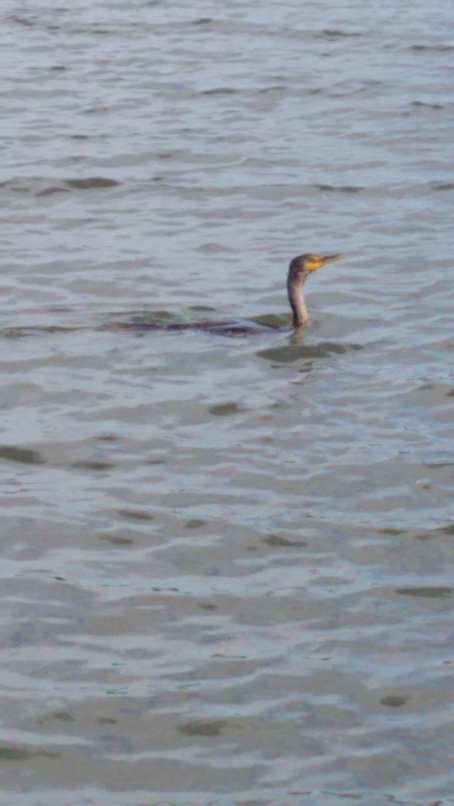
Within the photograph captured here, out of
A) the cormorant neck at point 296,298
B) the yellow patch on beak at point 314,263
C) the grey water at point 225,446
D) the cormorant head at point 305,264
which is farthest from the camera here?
the yellow patch on beak at point 314,263

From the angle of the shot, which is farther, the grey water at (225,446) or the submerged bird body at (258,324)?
the submerged bird body at (258,324)

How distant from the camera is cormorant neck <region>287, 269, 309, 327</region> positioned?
11.5 metres

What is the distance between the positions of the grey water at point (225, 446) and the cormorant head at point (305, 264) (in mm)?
280

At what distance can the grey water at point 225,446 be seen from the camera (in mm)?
6926

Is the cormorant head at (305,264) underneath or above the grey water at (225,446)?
above

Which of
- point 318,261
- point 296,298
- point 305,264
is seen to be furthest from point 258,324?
point 318,261

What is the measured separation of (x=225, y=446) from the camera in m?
9.62

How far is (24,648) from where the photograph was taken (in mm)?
7500

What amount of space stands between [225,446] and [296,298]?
212cm

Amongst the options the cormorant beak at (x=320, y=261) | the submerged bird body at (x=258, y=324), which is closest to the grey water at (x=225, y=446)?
the submerged bird body at (x=258, y=324)

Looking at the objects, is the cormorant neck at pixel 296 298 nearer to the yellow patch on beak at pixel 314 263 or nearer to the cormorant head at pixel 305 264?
the cormorant head at pixel 305 264

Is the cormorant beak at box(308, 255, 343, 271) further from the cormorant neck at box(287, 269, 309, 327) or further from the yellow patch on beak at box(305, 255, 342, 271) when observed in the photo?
the cormorant neck at box(287, 269, 309, 327)

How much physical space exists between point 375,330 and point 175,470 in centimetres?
252

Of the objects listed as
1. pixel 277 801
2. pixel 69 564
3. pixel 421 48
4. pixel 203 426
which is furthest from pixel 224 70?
pixel 277 801
